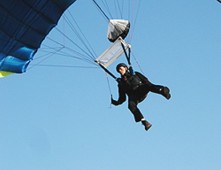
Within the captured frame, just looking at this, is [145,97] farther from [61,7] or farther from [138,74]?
[61,7]

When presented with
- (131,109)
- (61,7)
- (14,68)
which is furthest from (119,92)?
(14,68)

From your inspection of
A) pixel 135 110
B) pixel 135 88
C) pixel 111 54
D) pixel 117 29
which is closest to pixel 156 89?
pixel 135 88

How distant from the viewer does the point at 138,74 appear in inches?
557

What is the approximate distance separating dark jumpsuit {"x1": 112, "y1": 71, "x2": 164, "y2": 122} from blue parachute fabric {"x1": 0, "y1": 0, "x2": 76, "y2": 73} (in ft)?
9.64

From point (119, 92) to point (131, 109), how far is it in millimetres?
570

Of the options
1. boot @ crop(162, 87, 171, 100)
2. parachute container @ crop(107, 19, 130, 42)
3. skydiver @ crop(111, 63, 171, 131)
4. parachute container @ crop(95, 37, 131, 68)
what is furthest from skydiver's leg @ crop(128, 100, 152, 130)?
parachute container @ crop(107, 19, 130, 42)

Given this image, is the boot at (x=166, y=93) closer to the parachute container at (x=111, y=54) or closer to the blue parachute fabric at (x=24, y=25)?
the parachute container at (x=111, y=54)

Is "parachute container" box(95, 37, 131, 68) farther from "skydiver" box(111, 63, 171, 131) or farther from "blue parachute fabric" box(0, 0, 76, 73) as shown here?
"blue parachute fabric" box(0, 0, 76, 73)

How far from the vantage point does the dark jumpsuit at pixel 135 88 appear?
1398 cm

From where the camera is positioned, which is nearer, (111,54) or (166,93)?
(166,93)

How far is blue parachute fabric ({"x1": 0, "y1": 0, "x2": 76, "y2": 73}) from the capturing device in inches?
611

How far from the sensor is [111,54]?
15.0m

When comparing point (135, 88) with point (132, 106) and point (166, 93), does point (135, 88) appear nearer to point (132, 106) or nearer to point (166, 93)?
point (132, 106)

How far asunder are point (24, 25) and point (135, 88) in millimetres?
3719
